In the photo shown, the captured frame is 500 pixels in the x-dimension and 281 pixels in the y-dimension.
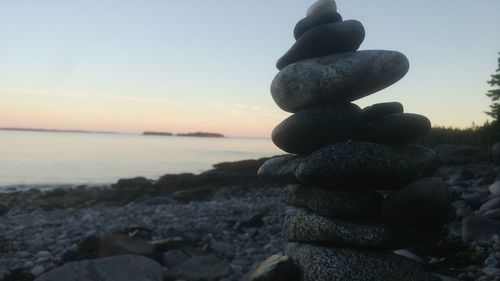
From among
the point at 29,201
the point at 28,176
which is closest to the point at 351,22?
the point at 29,201

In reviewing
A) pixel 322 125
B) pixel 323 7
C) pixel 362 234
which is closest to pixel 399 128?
pixel 322 125

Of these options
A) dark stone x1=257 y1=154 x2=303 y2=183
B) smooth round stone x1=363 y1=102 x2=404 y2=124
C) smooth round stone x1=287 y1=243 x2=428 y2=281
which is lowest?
smooth round stone x1=287 y1=243 x2=428 y2=281

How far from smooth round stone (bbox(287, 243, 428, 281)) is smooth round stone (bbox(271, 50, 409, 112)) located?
6.47ft

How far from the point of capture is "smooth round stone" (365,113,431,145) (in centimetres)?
630

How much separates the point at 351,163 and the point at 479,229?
4227mm

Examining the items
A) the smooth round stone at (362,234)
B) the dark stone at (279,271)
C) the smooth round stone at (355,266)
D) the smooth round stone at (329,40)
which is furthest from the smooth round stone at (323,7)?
the dark stone at (279,271)

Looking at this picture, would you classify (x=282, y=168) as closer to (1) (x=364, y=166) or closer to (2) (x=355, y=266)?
(1) (x=364, y=166)

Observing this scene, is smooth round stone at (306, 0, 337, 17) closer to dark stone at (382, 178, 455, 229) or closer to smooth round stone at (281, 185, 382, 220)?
smooth round stone at (281, 185, 382, 220)

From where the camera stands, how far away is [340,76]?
20.5ft

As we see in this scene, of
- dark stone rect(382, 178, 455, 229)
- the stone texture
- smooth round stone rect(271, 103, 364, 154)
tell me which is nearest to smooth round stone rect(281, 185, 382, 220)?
dark stone rect(382, 178, 455, 229)

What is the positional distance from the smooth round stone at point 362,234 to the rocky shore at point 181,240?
86 cm

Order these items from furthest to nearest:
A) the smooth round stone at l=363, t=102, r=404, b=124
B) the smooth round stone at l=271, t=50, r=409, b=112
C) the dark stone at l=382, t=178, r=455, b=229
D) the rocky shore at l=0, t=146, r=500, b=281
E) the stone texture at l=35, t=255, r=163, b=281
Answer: the rocky shore at l=0, t=146, r=500, b=281
the stone texture at l=35, t=255, r=163, b=281
the smooth round stone at l=363, t=102, r=404, b=124
the smooth round stone at l=271, t=50, r=409, b=112
the dark stone at l=382, t=178, r=455, b=229

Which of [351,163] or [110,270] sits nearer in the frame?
[351,163]

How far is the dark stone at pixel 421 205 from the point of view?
599 cm
